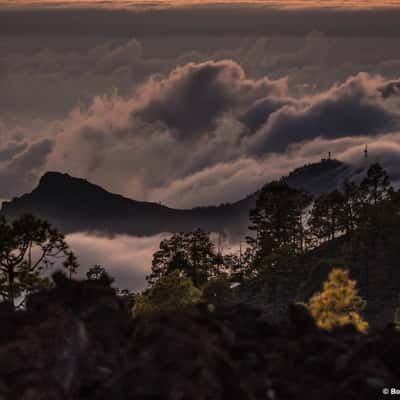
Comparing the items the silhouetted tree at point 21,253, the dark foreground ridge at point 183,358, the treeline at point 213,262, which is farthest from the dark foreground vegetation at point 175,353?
the silhouetted tree at point 21,253

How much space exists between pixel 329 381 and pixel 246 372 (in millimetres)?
5350

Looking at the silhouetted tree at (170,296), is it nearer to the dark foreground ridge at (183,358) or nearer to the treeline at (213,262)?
the treeline at (213,262)

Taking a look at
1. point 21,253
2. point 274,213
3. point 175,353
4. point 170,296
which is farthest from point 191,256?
point 175,353

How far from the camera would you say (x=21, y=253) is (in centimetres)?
11544

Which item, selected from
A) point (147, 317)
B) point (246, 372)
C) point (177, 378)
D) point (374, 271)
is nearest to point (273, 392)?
point (246, 372)

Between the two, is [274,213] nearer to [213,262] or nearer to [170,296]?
[213,262]

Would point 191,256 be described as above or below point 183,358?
above

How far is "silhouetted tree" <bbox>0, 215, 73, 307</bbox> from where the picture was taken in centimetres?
11450

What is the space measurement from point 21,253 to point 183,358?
60414mm

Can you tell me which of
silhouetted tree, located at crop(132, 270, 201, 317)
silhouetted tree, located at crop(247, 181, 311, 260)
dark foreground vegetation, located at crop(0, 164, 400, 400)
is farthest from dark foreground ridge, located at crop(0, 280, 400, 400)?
silhouetted tree, located at crop(247, 181, 311, 260)

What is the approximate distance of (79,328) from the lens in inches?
2527

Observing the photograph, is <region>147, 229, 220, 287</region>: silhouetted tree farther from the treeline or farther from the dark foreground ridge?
the dark foreground ridge

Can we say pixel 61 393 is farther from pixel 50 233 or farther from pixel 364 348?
pixel 50 233

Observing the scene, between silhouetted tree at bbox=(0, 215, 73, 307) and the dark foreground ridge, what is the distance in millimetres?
42993
